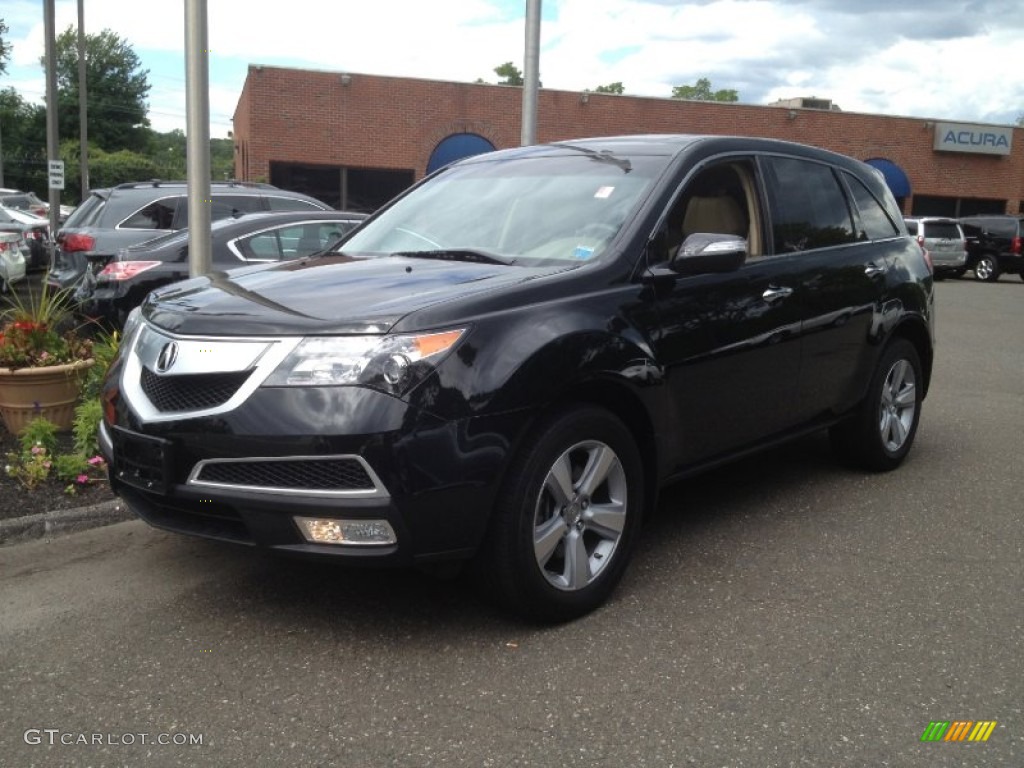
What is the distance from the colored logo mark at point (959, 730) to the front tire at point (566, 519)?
1.23 metres

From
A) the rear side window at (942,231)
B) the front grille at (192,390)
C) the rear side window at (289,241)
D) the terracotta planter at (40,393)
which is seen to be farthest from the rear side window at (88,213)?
the rear side window at (942,231)

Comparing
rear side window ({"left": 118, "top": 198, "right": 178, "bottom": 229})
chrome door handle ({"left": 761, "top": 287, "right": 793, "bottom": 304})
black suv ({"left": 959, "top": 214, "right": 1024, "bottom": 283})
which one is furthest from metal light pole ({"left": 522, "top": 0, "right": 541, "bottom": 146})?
black suv ({"left": 959, "top": 214, "right": 1024, "bottom": 283})

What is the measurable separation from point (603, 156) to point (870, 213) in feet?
6.48

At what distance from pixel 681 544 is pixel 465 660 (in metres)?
1.52

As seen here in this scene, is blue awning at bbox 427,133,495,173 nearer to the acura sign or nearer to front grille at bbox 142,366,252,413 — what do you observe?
the acura sign

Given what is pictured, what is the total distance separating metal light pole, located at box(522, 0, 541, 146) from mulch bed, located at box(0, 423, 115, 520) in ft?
27.7

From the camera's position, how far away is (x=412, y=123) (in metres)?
29.5

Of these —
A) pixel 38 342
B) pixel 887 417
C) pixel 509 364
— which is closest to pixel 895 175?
pixel 887 417

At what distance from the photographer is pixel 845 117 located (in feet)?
116

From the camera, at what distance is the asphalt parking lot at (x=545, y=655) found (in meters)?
2.91

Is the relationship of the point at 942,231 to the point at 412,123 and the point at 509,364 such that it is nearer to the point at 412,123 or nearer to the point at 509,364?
the point at 412,123

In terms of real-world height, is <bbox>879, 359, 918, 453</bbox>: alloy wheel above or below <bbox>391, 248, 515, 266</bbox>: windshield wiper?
below

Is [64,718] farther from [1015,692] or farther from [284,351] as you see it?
[1015,692]

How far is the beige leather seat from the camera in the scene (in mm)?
4391
